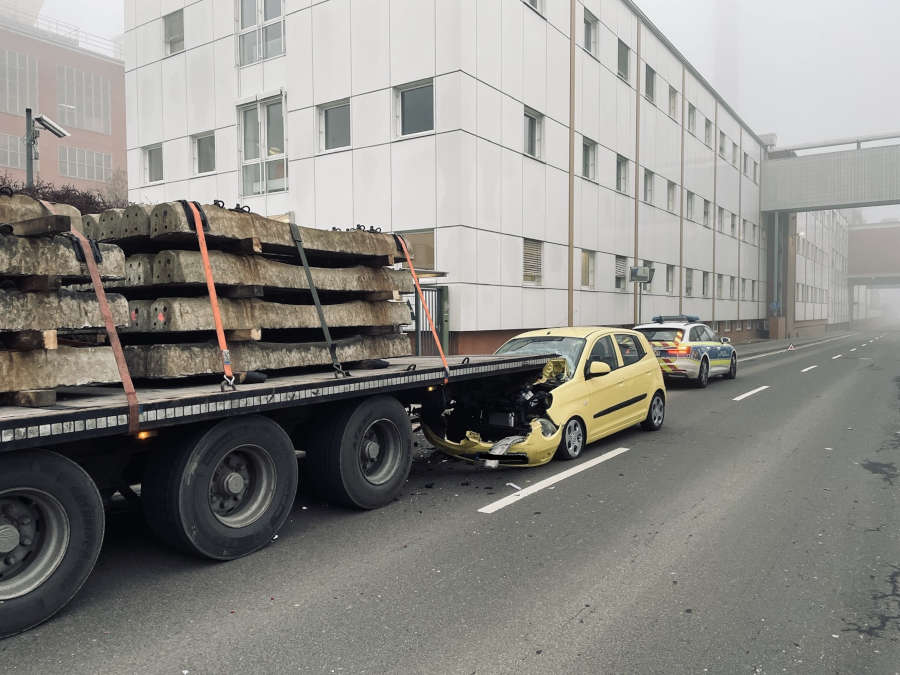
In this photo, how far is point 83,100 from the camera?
65625mm

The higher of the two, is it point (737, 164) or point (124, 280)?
point (737, 164)

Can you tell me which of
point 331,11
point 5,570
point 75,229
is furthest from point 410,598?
point 331,11

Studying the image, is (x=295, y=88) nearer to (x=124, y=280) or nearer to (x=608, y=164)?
(x=608, y=164)

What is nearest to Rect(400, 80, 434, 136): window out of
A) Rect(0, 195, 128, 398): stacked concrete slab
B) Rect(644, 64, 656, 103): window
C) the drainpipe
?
the drainpipe

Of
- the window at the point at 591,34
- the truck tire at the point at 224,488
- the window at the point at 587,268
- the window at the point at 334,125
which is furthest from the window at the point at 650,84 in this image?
the truck tire at the point at 224,488

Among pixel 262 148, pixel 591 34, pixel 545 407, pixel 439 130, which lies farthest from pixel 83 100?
pixel 545 407

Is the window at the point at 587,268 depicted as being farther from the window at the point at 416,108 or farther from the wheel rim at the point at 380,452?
the wheel rim at the point at 380,452

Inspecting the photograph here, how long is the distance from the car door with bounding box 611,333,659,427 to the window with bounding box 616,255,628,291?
1597 cm

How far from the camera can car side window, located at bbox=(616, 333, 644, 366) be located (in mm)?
8820

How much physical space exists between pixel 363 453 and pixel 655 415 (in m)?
5.32

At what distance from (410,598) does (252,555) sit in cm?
132

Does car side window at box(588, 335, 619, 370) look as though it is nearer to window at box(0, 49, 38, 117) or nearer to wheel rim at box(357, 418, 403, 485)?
wheel rim at box(357, 418, 403, 485)

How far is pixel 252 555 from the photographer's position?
4.54 m

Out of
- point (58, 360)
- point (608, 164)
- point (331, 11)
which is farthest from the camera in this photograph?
point (608, 164)
